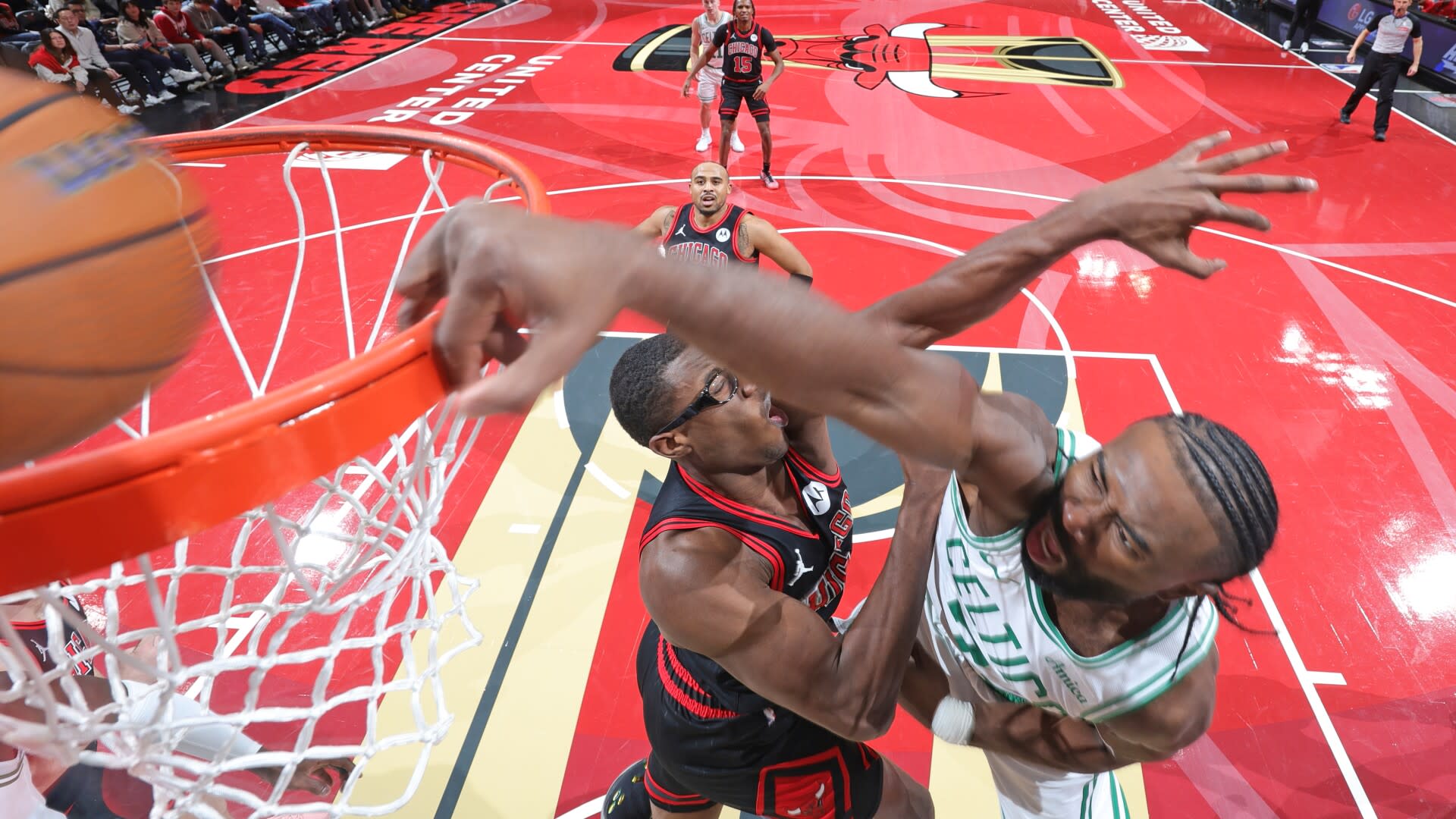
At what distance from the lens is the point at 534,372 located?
2.73 ft

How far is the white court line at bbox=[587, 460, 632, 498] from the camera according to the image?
4.34 m

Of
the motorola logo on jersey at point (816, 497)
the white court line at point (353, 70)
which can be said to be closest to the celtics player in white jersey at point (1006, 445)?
the motorola logo on jersey at point (816, 497)

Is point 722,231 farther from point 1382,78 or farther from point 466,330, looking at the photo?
point 1382,78

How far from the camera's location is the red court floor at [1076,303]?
10.5ft

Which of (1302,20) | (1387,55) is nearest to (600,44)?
(1387,55)

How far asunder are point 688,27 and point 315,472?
14010 mm

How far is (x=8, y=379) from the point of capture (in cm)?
91

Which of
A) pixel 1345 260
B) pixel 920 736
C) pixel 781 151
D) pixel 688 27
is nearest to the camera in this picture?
pixel 920 736

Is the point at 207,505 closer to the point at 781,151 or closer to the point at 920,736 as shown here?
the point at 920,736

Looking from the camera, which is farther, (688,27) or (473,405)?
(688,27)

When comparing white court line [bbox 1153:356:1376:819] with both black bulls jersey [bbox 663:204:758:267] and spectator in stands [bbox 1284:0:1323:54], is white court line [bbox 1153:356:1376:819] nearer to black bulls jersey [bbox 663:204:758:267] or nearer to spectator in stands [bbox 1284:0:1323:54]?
black bulls jersey [bbox 663:204:758:267]

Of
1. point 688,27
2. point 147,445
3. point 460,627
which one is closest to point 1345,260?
point 460,627

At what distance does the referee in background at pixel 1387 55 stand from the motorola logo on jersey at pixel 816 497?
9.58m

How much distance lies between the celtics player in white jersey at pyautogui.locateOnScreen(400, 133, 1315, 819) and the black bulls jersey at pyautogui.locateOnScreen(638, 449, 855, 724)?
295 mm
